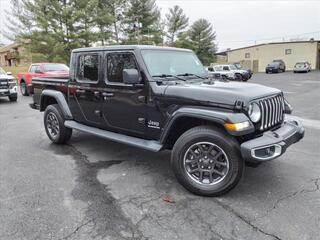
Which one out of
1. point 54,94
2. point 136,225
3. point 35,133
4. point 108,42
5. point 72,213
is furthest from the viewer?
point 108,42

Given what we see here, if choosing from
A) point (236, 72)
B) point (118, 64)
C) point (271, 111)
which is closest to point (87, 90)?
point (118, 64)

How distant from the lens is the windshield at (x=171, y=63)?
4074 mm

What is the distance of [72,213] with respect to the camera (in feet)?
10.2

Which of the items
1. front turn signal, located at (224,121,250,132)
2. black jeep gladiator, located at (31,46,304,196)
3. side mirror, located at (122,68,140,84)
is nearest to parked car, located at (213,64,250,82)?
black jeep gladiator, located at (31,46,304,196)

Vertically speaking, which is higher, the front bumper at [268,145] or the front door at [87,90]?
the front door at [87,90]

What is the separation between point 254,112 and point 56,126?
3.99 metres

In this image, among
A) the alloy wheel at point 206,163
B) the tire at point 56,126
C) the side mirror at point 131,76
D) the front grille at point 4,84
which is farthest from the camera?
the front grille at point 4,84

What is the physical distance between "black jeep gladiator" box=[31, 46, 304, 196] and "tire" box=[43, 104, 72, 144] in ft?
1.03

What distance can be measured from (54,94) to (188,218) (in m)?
3.83

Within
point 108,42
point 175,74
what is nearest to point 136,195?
A: point 175,74

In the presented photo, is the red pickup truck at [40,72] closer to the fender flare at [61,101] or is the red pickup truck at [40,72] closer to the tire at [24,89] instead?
the tire at [24,89]

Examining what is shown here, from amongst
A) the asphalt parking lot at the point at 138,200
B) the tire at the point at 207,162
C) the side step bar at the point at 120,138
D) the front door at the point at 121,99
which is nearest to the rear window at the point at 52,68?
the asphalt parking lot at the point at 138,200

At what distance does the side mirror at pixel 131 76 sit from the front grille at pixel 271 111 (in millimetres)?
1618

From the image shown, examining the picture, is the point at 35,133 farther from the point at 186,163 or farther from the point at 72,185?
the point at 186,163
